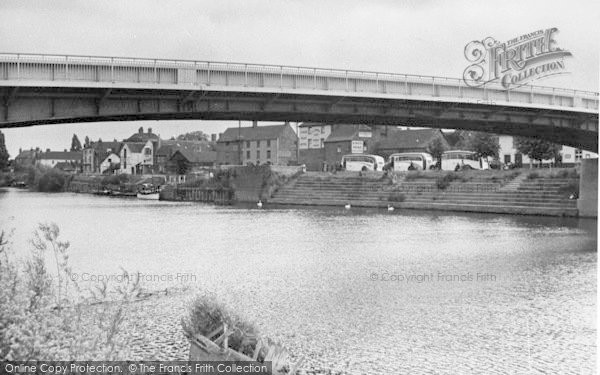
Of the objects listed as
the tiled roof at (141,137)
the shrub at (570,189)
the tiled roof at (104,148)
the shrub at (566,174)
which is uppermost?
the tiled roof at (141,137)

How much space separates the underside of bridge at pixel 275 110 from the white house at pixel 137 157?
1354 inches

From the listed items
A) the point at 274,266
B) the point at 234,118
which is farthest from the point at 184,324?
the point at 234,118

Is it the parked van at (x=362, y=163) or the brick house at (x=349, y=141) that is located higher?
the brick house at (x=349, y=141)

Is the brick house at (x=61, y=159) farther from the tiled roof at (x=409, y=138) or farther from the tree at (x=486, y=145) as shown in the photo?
the tiled roof at (x=409, y=138)

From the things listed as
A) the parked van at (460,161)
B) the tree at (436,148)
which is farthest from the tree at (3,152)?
the tree at (436,148)

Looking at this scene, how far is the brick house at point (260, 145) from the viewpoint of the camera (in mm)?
124875

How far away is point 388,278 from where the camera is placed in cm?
2670

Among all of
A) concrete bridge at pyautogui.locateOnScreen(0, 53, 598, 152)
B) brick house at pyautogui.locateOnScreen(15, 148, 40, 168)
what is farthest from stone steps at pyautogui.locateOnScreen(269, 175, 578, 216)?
brick house at pyautogui.locateOnScreen(15, 148, 40, 168)

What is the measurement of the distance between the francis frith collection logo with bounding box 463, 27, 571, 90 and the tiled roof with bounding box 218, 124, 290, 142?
86.0 meters

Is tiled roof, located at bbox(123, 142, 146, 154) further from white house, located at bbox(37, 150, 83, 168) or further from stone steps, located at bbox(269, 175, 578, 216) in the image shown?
stone steps, located at bbox(269, 175, 578, 216)

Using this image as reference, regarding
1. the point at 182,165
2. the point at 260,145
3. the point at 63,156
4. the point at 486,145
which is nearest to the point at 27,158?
the point at 63,156

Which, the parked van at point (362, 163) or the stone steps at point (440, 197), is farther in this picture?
the parked van at point (362, 163)

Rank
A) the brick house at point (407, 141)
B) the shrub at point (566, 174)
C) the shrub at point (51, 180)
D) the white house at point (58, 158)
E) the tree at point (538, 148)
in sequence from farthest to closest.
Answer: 1. the brick house at point (407, 141)
2. the tree at point (538, 148)
3. the shrub at point (51, 180)
4. the shrub at point (566, 174)
5. the white house at point (58, 158)

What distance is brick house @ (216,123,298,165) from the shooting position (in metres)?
125
